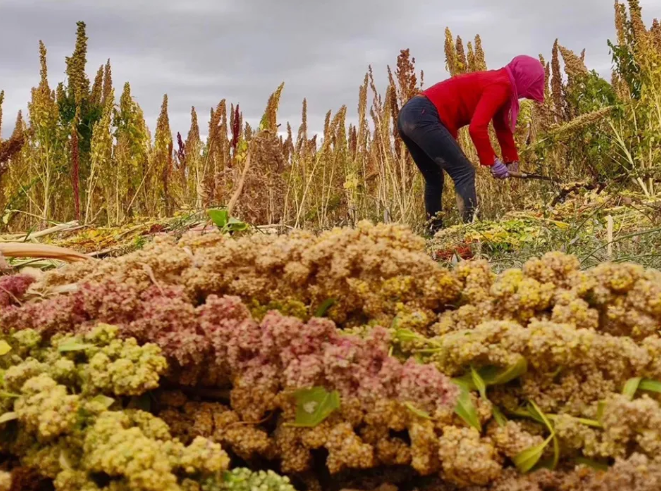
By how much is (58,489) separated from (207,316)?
298 mm

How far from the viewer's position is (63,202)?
9430mm

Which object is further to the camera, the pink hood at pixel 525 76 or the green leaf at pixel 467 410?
the pink hood at pixel 525 76

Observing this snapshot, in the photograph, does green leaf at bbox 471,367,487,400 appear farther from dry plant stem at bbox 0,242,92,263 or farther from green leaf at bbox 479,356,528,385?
dry plant stem at bbox 0,242,92,263

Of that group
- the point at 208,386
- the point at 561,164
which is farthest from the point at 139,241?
the point at 561,164

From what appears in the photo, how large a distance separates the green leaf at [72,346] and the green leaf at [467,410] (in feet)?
1.75

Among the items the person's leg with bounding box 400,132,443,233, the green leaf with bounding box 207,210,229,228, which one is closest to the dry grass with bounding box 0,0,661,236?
the person's leg with bounding box 400,132,443,233

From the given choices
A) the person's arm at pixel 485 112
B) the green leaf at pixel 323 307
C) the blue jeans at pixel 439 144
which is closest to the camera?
the green leaf at pixel 323 307

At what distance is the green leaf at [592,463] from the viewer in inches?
33.7

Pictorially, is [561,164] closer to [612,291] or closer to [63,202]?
[63,202]

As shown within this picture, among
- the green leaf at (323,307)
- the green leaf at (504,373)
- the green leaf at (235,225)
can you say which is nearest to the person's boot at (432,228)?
the green leaf at (235,225)

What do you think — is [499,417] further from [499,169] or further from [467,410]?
[499,169]

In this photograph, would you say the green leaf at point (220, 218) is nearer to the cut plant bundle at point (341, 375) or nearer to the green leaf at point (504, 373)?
the cut plant bundle at point (341, 375)

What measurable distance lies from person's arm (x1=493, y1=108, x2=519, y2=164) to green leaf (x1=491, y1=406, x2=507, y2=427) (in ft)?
18.6

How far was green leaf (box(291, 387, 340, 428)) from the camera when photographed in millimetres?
920
